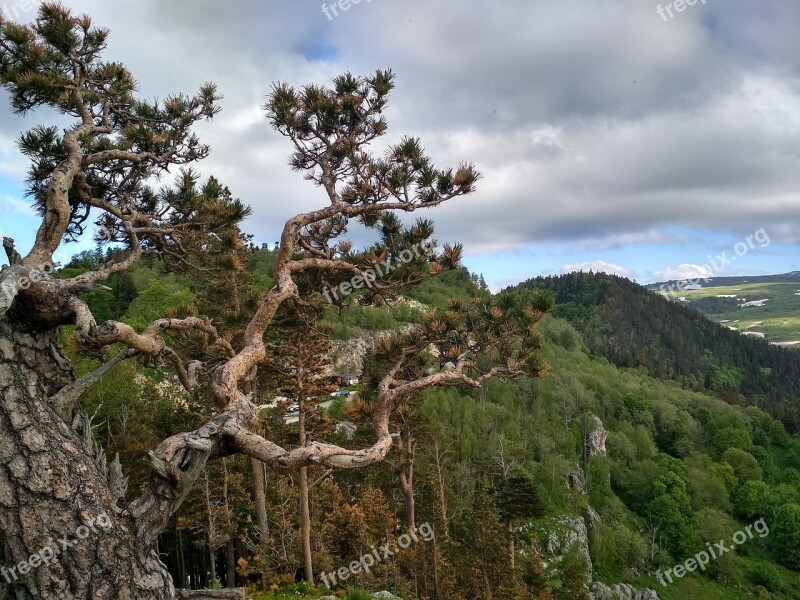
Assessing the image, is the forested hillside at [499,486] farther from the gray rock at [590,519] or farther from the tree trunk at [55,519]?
the tree trunk at [55,519]

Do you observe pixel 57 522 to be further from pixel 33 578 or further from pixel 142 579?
pixel 142 579

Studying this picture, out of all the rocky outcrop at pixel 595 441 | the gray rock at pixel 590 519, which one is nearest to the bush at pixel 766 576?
the gray rock at pixel 590 519

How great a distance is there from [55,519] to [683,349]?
191669 millimetres

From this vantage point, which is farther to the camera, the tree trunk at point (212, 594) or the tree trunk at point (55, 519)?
the tree trunk at point (212, 594)

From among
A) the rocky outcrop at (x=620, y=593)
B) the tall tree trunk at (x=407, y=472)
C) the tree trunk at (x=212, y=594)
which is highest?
the tree trunk at (x=212, y=594)

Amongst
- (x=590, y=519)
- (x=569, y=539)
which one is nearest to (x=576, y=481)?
(x=590, y=519)

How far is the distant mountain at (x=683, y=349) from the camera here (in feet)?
447

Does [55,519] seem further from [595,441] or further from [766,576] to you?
[595,441]

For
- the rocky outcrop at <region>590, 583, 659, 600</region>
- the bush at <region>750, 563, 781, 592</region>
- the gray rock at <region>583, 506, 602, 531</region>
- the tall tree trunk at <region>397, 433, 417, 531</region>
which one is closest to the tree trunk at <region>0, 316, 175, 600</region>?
the tall tree trunk at <region>397, 433, 417, 531</region>

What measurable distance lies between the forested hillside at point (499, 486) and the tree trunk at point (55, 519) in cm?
252

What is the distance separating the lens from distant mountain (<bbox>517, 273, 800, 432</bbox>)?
136250 millimetres

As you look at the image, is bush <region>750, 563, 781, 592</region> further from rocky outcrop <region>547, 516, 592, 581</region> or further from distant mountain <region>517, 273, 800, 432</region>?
distant mountain <region>517, 273, 800, 432</region>

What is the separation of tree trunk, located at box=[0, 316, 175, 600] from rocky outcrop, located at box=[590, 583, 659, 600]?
46.4 metres

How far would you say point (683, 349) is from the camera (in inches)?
6599
